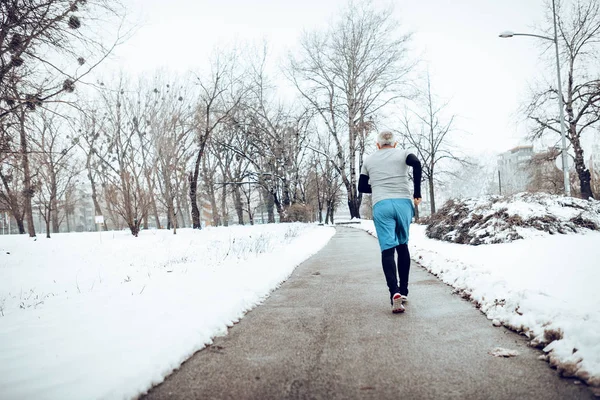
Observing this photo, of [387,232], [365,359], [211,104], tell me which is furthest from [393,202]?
[211,104]

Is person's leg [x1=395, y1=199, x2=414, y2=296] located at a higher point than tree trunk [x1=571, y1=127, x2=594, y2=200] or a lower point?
lower

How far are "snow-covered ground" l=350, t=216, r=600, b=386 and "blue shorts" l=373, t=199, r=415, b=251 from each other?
102 cm

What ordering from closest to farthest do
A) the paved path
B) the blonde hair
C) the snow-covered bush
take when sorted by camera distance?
the paved path → the blonde hair → the snow-covered bush

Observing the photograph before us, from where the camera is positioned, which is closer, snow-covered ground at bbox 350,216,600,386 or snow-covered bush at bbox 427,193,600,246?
snow-covered ground at bbox 350,216,600,386

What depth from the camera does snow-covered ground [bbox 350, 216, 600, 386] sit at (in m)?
2.01

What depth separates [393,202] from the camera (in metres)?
3.73

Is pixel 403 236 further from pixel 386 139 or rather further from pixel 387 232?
pixel 386 139

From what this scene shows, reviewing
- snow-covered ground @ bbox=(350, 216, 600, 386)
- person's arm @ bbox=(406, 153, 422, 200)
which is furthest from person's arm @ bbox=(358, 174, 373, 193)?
snow-covered ground @ bbox=(350, 216, 600, 386)

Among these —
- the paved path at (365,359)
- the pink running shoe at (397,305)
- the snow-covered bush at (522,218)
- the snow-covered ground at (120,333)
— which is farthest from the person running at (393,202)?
the snow-covered bush at (522,218)

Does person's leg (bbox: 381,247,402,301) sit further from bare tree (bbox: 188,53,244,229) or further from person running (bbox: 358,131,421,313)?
bare tree (bbox: 188,53,244,229)

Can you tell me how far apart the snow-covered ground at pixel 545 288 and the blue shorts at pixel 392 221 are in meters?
1.02

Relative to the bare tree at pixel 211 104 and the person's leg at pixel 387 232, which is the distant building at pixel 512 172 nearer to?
the bare tree at pixel 211 104

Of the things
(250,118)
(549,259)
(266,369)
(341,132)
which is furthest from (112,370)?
(341,132)

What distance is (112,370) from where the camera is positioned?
6.30ft
